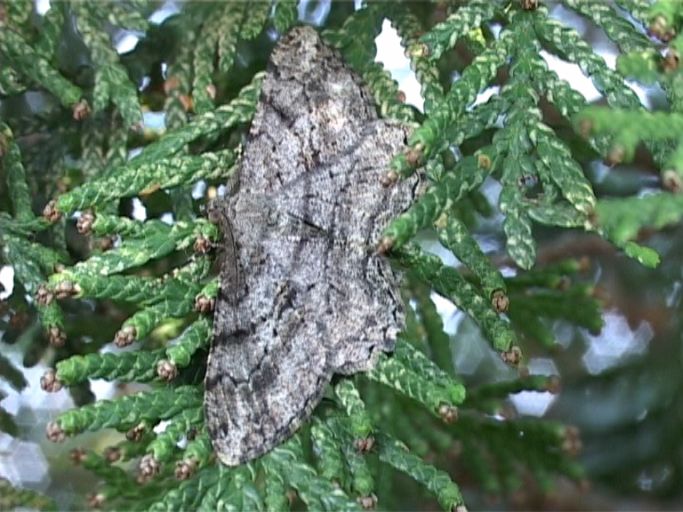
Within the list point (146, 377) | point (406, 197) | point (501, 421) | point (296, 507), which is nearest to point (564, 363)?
point (501, 421)

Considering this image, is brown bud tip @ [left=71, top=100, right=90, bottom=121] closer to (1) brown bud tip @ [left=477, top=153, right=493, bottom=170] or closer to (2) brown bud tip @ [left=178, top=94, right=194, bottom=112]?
(2) brown bud tip @ [left=178, top=94, right=194, bottom=112]

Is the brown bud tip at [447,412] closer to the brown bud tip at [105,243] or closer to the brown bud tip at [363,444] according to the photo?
the brown bud tip at [363,444]

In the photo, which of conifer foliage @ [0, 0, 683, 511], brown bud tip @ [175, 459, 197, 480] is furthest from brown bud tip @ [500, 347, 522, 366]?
brown bud tip @ [175, 459, 197, 480]

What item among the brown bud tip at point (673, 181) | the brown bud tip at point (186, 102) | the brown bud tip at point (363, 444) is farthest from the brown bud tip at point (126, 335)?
the brown bud tip at point (673, 181)

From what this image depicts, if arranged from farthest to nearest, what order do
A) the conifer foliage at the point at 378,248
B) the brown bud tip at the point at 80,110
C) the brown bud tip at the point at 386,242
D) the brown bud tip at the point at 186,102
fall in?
the brown bud tip at the point at 186,102
the brown bud tip at the point at 80,110
the conifer foliage at the point at 378,248
the brown bud tip at the point at 386,242

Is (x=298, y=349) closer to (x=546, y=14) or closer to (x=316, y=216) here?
(x=316, y=216)

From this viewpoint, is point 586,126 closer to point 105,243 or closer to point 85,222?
point 85,222
